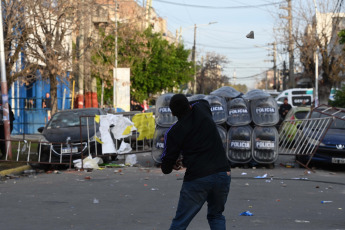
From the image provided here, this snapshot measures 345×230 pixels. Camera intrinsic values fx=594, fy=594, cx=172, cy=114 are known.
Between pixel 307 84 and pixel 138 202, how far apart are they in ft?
198

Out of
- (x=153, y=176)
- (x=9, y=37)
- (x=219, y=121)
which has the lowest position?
(x=153, y=176)

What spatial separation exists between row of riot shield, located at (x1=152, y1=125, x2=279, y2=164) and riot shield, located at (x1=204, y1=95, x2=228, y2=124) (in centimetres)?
30

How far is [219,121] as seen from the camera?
15.9 metres

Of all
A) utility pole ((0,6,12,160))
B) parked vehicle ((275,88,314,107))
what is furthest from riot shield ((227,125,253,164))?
parked vehicle ((275,88,314,107))

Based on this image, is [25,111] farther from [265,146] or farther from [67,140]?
[265,146]

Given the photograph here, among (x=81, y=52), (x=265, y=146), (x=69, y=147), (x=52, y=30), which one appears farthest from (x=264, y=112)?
(x=81, y=52)

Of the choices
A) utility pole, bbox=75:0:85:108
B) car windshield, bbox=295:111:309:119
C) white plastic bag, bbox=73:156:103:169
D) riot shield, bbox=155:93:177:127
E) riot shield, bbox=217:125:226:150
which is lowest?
white plastic bag, bbox=73:156:103:169

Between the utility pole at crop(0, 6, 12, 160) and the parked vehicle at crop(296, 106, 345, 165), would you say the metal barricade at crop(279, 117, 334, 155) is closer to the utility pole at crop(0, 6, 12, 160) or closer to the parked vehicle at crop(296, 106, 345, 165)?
the parked vehicle at crop(296, 106, 345, 165)

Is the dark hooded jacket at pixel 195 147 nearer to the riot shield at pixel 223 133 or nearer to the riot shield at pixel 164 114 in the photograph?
the riot shield at pixel 223 133

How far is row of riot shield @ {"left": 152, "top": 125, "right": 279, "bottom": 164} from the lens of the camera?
618 inches

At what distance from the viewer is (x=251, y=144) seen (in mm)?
15805

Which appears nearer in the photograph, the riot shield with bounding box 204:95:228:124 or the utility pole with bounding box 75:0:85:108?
the riot shield with bounding box 204:95:228:124

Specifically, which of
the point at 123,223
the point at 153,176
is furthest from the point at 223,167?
the point at 153,176

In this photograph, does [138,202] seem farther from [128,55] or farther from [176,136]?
[128,55]
